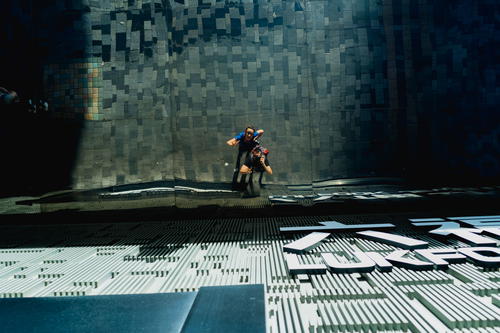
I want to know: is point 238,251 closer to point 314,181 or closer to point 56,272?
point 56,272

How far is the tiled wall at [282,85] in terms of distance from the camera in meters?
4.77

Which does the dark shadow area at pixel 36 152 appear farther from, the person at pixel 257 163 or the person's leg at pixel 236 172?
the person at pixel 257 163

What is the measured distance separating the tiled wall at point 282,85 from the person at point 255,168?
14 cm

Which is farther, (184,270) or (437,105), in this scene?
(437,105)

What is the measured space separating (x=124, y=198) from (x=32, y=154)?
130 cm

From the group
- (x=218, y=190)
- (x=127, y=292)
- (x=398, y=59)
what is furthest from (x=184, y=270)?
(x=398, y=59)

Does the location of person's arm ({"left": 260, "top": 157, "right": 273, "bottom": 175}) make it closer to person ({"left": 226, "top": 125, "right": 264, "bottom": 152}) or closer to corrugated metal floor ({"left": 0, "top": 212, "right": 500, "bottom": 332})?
person ({"left": 226, "top": 125, "right": 264, "bottom": 152})

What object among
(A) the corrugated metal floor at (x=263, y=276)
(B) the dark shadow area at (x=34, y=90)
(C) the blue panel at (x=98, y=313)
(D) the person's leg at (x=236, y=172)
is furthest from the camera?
(D) the person's leg at (x=236, y=172)

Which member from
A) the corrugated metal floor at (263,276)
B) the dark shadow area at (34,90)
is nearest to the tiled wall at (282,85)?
the dark shadow area at (34,90)

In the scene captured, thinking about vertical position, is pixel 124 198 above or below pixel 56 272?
above

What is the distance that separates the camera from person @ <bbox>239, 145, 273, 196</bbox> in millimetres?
4824

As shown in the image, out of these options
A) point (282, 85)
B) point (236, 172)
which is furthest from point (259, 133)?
point (282, 85)

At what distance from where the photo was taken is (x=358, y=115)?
4.83 m

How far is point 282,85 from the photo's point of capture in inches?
190
